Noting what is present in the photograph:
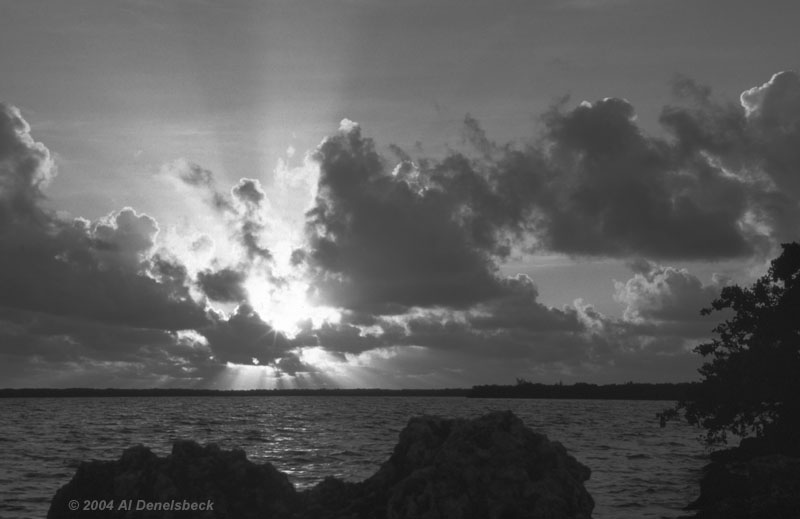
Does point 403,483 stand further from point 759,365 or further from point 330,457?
point 330,457

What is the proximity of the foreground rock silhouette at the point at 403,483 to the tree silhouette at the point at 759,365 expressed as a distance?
28.0 metres

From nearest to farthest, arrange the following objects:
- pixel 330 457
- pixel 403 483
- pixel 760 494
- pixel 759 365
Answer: pixel 403 483, pixel 760 494, pixel 759 365, pixel 330 457

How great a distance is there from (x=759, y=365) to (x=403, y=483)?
32.4 m

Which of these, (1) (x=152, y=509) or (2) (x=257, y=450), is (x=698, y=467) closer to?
(2) (x=257, y=450)

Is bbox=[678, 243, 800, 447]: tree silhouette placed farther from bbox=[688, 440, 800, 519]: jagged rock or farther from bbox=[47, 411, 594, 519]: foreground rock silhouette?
bbox=[47, 411, 594, 519]: foreground rock silhouette

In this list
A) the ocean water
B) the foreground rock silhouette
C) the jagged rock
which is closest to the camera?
the foreground rock silhouette

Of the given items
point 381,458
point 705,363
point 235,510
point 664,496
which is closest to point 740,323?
point 705,363

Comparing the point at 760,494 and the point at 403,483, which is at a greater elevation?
the point at 403,483

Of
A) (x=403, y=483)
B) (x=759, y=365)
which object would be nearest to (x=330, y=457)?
(x=759, y=365)

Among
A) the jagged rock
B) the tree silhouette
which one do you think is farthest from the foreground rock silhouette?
the tree silhouette

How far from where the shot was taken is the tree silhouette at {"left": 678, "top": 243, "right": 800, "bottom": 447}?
46.6m

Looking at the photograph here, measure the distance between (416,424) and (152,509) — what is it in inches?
327

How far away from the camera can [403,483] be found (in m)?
22.7

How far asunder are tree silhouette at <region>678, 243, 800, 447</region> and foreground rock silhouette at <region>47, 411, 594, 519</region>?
91.7 feet
